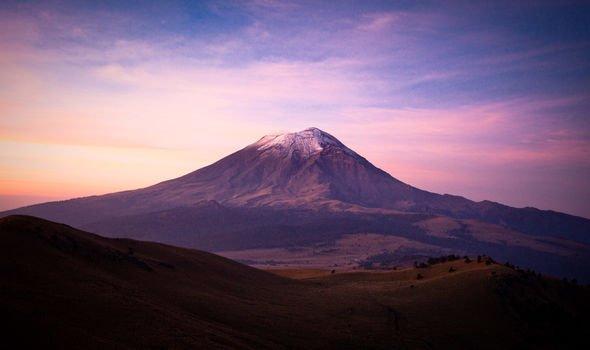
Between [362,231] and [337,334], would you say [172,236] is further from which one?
[337,334]

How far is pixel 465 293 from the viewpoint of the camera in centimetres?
3209

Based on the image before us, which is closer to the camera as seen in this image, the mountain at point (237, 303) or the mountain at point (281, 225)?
the mountain at point (237, 303)

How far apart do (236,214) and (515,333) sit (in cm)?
12737

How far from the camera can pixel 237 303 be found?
26.1 metres

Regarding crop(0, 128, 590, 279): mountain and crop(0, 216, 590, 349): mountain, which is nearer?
crop(0, 216, 590, 349): mountain

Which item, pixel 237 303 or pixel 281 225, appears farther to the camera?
pixel 281 225

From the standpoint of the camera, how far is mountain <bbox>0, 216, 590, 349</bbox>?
15.2 m

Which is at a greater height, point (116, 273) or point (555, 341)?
point (116, 273)

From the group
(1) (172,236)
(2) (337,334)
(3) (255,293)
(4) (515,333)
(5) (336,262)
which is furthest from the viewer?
(1) (172,236)

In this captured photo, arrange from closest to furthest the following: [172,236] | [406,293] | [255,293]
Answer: [255,293] < [406,293] < [172,236]

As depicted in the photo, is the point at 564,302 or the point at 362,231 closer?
the point at 564,302

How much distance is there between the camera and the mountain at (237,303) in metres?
15.2

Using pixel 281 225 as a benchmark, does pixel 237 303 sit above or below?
below

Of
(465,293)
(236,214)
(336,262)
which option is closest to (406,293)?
(465,293)
